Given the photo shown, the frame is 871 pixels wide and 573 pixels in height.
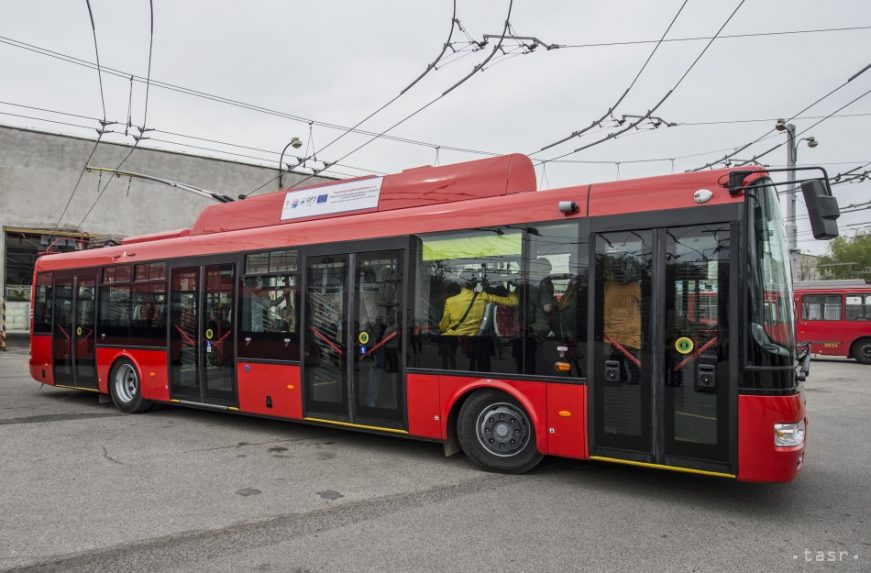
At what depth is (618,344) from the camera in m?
5.21

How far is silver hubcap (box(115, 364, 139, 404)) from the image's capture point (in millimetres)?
9766

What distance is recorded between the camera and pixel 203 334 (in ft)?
28.1

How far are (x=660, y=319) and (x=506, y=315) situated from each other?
4.85 feet

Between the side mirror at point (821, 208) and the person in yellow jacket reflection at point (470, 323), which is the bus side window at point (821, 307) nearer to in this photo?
the side mirror at point (821, 208)

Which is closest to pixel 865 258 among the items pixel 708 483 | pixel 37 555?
pixel 708 483

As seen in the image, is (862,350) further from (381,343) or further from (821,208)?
(381,343)

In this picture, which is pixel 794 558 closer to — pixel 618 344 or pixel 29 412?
pixel 618 344

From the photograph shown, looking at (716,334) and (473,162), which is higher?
(473,162)

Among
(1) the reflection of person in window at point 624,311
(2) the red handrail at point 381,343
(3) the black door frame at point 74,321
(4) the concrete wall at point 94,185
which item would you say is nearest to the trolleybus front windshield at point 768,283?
(1) the reflection of person in window at point 624,311

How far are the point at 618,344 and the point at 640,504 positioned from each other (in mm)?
1366

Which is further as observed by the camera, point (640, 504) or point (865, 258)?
point (865, 258)

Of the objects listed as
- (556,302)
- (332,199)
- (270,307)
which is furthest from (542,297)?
(270,307)

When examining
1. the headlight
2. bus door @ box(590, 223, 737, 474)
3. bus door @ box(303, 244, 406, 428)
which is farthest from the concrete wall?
the headlight

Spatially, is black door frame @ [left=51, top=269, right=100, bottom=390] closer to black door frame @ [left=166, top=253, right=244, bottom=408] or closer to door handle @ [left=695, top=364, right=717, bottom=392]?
black door frame @ [left=166, top=253, right=244, bottom=408]
